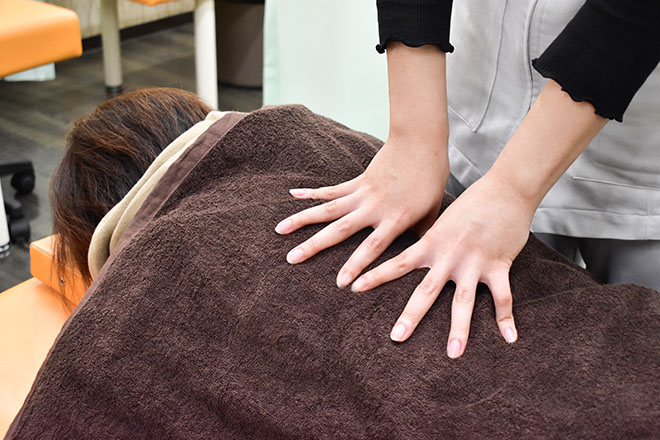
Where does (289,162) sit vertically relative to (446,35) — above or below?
below

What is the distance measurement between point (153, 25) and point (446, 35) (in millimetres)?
3556

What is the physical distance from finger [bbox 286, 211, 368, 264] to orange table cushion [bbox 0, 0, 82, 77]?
1382 mm

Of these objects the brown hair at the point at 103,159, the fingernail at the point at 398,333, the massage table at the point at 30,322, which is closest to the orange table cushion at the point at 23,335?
the massage table at the point at 30,322

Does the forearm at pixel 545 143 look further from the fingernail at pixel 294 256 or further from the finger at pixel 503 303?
the fingernail at pixel 294 256

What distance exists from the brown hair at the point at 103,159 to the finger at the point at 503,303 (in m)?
Result: 0.56

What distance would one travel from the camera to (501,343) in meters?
0.80

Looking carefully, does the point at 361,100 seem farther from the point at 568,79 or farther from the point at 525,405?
the point at 525,405

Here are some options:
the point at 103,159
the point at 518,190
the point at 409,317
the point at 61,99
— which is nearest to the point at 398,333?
the point at 409,317

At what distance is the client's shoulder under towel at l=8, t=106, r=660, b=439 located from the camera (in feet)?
2.43

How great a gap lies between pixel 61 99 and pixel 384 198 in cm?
271

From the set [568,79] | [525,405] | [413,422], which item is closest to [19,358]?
[413,422]

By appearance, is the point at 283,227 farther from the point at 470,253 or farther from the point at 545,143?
the point at 545,143

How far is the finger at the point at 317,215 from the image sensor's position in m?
0.90

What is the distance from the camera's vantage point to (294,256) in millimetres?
855
